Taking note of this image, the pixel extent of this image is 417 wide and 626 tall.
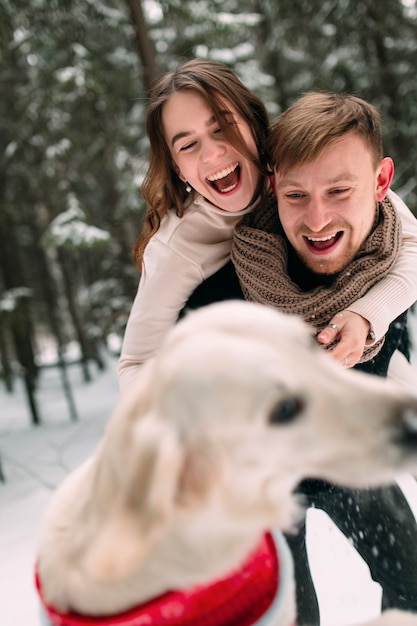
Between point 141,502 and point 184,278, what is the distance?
0.99 m

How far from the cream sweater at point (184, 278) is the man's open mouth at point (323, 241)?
0.67 ft

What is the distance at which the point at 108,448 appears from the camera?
93cm

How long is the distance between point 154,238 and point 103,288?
6.49 m

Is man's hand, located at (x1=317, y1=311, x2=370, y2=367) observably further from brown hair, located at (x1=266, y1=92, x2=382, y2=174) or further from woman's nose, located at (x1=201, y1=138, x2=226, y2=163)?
woman's nose, located at (x1=201, y1=138, x2=226, y2=163)

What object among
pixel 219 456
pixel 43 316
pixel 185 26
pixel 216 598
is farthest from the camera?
pixel 43 316

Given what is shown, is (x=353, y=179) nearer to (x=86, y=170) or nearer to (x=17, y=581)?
(x=17, y=581)

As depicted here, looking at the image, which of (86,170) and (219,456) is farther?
(86,170)

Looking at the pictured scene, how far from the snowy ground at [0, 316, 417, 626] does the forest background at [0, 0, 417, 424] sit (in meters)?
0.64

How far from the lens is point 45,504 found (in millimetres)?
4520

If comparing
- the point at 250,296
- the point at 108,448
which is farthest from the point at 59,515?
the point at 250,296

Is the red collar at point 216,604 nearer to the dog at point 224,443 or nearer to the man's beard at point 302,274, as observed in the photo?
the dog at point 224,443

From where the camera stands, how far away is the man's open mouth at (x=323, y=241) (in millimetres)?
1602

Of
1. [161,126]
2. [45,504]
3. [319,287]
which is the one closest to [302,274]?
[319,287]

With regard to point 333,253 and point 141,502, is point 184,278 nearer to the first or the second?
point 333,253
